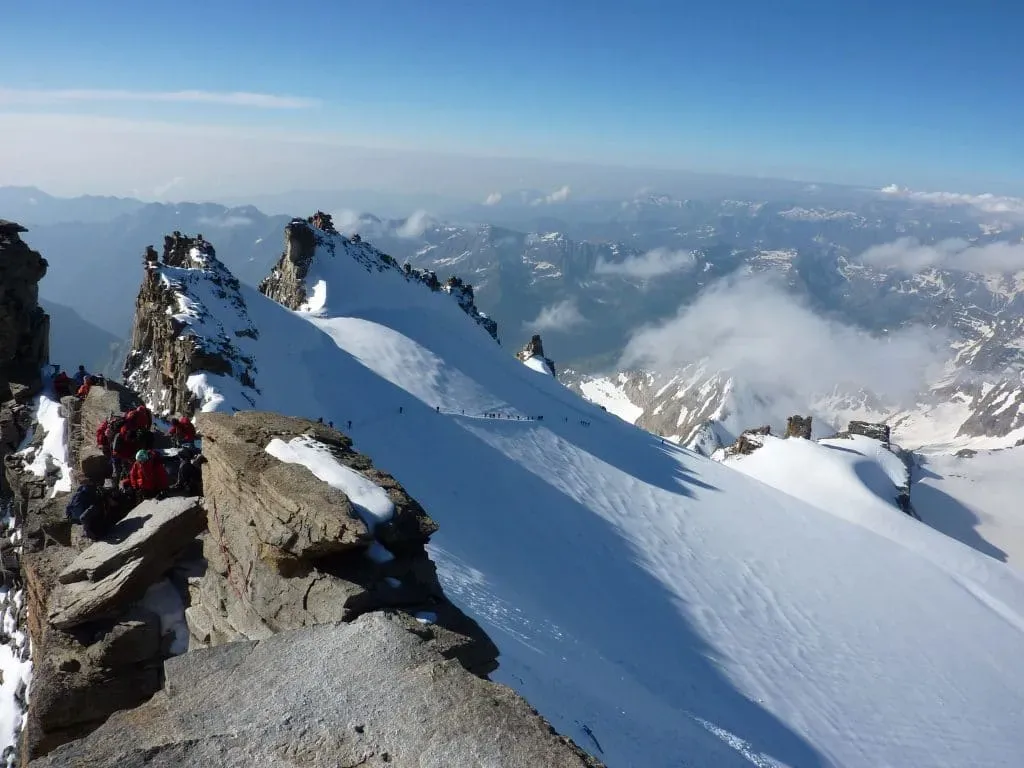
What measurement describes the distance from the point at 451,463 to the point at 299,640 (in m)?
23.8

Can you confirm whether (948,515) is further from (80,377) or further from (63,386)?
(63,386)

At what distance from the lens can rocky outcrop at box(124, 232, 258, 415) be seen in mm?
27172

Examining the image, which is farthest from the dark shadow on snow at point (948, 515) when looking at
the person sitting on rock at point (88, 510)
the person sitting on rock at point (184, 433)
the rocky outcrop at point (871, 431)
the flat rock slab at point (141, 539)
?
the person sitting on rock at point (88, 510)

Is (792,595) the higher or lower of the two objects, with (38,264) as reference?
lower

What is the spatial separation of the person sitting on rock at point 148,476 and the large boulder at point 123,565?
3.10 ft

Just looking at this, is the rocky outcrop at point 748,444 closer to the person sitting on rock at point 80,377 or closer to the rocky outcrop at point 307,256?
the rocky outcrop at point 307,256

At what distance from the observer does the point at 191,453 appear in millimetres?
13000

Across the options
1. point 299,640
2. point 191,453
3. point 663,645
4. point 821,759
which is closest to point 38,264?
point 191,453

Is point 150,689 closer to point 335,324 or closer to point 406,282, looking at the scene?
point 335,324

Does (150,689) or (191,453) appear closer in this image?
(150,689)

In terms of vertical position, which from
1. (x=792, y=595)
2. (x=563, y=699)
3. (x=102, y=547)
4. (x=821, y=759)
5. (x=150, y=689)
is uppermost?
(x=102, y=547)

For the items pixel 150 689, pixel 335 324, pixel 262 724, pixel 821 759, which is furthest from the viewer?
pixel 335 324

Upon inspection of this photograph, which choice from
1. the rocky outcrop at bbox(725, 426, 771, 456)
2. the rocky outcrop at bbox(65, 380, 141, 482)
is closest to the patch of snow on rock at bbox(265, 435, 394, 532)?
the rocky outcrop at bbox(65, 380, 141, 482)

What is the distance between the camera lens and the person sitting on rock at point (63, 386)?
21245 mm
